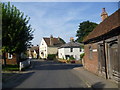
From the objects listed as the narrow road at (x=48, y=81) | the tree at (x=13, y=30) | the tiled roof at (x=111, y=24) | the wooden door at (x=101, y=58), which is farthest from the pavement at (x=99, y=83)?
the tree at (x=13, y=30)

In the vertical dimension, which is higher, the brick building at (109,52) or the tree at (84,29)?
the tree at (84,29)

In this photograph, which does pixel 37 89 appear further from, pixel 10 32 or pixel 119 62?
pixel 10 32

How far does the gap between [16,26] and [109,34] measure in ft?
42.1

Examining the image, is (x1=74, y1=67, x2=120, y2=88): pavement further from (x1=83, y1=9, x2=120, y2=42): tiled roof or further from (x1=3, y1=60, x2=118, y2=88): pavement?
(x1=83, y1=9, x2=120, y2=42): tiled roof

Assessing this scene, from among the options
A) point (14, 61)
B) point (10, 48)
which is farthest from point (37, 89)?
point (14, 61)

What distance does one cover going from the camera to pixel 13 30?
2053 centimetres

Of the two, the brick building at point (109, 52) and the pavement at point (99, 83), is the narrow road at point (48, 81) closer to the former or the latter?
the pavement at point (99, 83)

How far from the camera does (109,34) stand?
11898 millimetres

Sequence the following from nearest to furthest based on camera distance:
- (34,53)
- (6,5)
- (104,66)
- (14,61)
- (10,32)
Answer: (104,66)
(10,32)
(6,5)
(14,61)
(34,53)

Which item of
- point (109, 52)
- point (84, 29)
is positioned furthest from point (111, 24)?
point (84, 29)

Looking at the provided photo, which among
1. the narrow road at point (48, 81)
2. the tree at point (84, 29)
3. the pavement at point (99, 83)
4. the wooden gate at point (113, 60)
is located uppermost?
the tree at point (84, 29)

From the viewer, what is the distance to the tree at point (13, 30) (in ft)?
66.6

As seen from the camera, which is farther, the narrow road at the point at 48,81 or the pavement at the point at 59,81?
the narrow road at the point at 48,81

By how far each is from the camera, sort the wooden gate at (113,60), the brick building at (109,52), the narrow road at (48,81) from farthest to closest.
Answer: the wooden gate at (113,60), the brick building at (109,52), the narrow road at (48,81)
